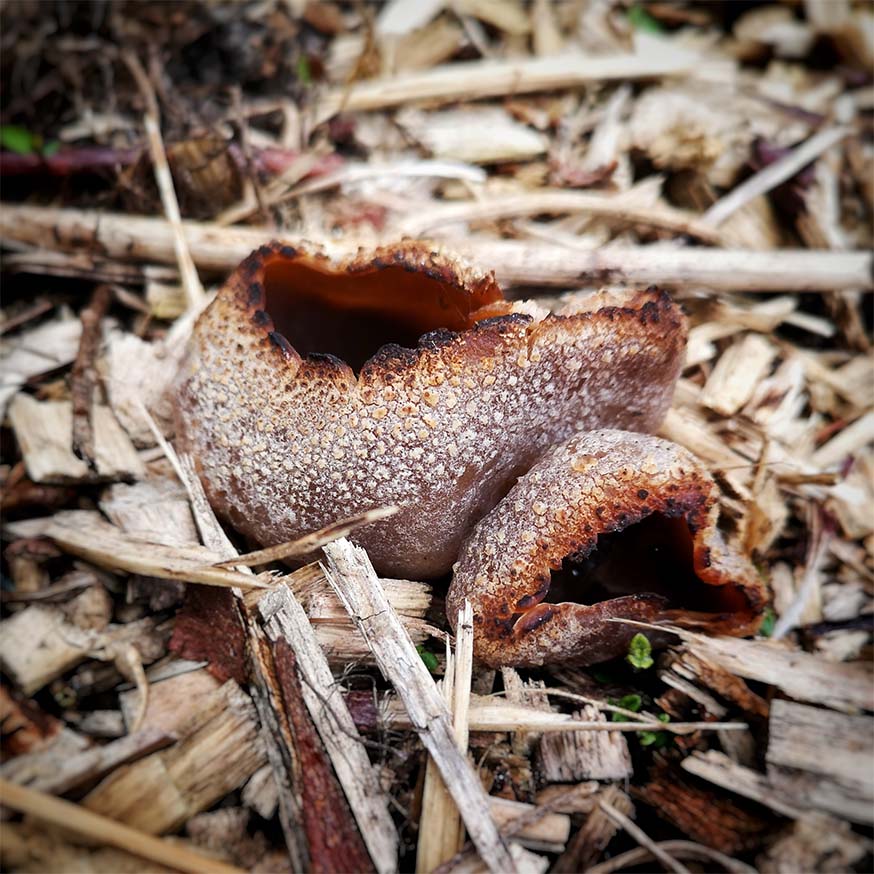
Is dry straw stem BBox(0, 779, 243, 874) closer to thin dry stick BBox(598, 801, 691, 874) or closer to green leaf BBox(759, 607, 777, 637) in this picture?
thin dry stick BBox(598, 801, 691, 874)

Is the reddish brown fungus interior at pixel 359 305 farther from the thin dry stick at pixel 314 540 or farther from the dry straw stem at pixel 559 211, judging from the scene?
the dry straw stem at pixel 559 211

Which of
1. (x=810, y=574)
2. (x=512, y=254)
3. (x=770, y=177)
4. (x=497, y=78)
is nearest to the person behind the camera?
(x=810, y=574)

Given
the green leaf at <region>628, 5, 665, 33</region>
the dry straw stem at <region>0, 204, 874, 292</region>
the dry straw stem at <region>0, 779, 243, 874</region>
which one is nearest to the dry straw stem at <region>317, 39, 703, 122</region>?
the green leaf at <region>628, 5, 665, 33</region>

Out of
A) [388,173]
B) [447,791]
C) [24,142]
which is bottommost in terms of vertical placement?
[447,791]

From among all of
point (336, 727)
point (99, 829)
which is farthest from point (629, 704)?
point (99, 829)

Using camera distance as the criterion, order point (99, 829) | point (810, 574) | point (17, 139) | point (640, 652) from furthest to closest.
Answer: point (17, 139)
point (810, 574)
point (640, 652)
point (99, 829)

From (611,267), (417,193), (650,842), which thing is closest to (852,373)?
(611,267)

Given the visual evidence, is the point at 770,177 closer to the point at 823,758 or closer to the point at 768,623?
the point at 768,623
